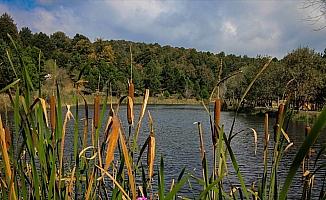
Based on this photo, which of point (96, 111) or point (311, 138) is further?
point (96, 111)

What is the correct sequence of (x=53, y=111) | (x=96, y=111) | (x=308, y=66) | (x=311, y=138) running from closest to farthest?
(x=311, y=138) → (x=53, y=111) → (x=96, y=111) → (x=308, y=66)

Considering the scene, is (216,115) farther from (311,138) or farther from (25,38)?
(25,38)

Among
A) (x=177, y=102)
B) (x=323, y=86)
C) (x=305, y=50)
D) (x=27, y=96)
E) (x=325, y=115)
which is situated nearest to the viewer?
(x=325, y=115)

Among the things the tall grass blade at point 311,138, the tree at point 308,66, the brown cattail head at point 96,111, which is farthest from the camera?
the tree at point 308,66

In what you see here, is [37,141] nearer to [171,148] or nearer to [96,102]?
[96,102]

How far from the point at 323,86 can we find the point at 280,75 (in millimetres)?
9177

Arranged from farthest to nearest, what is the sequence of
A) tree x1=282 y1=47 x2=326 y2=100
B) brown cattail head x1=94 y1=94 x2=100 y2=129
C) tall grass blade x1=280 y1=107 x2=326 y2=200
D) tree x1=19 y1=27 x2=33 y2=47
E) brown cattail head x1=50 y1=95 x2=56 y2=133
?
tree x1=282 y1=47 x2=326 y2=100 → tree x1=19 y1=27 x2=33 y2=47 → brown cattail head x1=94 y1=94 x2=100 y2=129 → brown cattail head x1=50 y1=95 x2=56 y2=133 → tall grass blade x1=280 y1=107 x2=326 y2=200

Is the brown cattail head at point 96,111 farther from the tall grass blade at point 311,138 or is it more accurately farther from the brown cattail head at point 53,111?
the tall grass blade at point 311,138

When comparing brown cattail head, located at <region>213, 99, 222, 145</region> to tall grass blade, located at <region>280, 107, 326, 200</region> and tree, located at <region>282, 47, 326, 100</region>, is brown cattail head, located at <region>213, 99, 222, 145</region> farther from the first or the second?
tree, located at <region>282, 47, 326, 100</region>

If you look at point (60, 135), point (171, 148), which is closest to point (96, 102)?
point (60, 135)

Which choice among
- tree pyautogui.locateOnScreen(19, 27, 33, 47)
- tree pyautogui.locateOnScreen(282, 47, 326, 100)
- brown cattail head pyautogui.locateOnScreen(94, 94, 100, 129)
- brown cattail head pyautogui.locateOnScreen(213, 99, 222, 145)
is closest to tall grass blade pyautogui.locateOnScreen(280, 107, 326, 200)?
Result: brown cattail head pyautogui.locateOnScreen(213, 99, 222, 145)

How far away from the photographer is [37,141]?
142 centimetres

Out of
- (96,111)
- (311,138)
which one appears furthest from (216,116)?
(311,138)

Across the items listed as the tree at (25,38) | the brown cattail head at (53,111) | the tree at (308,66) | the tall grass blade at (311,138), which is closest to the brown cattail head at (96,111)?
the brown cattail head at (53,111)
